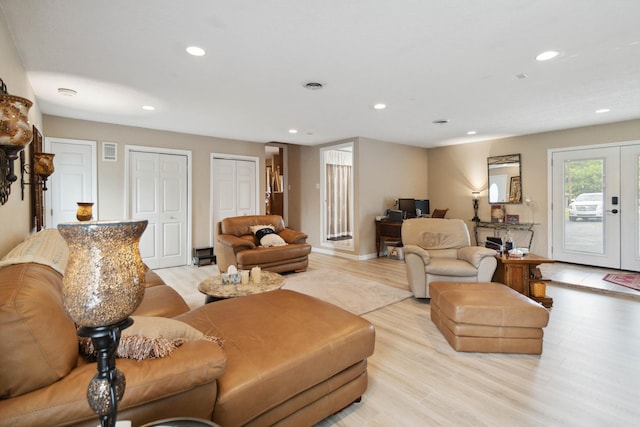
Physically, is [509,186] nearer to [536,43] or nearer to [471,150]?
[471,150]

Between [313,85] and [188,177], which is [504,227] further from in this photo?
[188,177]

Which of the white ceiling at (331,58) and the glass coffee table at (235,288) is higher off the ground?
the white ceiling at (331,58)

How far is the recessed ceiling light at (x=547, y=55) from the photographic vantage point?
261 centimetres

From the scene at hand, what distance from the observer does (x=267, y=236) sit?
5.08m

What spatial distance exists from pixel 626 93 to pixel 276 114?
4.19 meters

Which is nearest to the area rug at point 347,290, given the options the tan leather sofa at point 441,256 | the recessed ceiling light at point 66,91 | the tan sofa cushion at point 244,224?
the tan leather sofa at point 441,256

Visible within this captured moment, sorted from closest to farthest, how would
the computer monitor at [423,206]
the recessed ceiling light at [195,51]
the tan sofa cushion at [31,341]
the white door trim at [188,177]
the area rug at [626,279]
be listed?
the tan sofa cushion at [31,341] < the recessed ceiling light at [195,51] < the area rug at [626,279] < the white door trim at [188,177] < the computer monitor at [423,206]

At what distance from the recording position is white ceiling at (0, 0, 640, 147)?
2029mm

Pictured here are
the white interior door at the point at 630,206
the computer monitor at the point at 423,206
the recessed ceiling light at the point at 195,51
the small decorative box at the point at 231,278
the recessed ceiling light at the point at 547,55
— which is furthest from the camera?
the computer monitor at the point at 423,206

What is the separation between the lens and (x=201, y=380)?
115 cm

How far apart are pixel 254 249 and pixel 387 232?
278 cm

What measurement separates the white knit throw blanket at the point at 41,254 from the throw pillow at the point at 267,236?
2.94 m

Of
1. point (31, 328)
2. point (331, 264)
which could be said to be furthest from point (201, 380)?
point (331, 264)

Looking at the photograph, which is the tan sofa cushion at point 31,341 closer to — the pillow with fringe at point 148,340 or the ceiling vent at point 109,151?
the pillow with fringe at point 148,340
